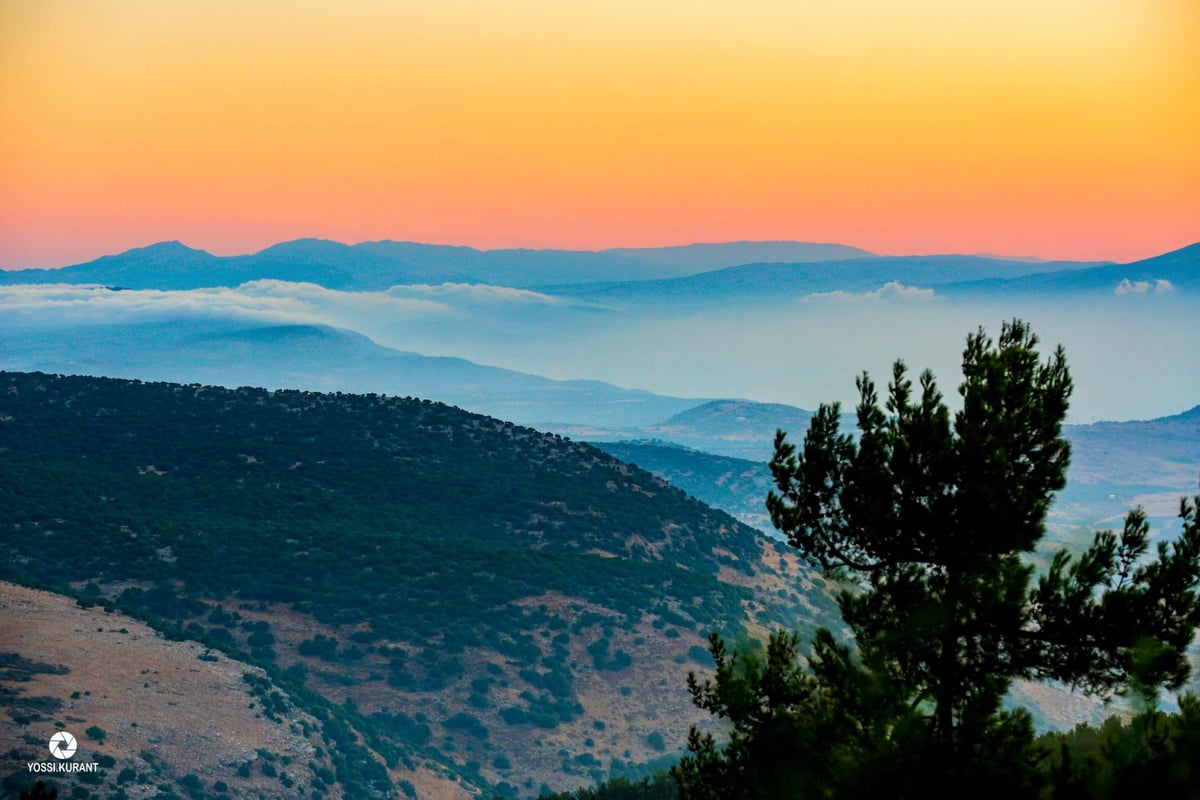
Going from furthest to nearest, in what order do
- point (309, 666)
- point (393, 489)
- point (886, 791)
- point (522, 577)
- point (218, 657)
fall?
point (393, 489) < point (522, 577) < point (309, 666) < point (218, 657) < point (886, 791)

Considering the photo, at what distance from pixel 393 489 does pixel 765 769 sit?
68.3 m

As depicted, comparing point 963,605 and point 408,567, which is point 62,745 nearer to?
point 963,605

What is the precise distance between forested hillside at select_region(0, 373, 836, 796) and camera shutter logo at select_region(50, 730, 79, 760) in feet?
13.3

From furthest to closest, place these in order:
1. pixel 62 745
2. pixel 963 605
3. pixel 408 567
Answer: pixel 408 567 < pixel 62 745 < pixel 963 605

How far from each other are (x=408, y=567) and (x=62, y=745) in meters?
30.4

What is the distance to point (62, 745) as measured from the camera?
3600 centimetres

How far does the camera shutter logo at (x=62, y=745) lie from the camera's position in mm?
35562

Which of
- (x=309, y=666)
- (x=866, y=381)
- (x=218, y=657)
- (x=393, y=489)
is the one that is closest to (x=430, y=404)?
(x=393, y=489)

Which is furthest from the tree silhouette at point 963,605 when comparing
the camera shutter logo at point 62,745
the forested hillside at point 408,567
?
the forested hillside at point 408,567

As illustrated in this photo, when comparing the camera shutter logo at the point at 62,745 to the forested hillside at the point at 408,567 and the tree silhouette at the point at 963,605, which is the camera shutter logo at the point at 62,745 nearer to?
the forested hillside at the point at 408,567

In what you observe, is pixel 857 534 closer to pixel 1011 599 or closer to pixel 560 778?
pixel 1011 599

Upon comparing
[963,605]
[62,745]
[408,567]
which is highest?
[963,605]

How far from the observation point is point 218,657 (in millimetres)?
50156

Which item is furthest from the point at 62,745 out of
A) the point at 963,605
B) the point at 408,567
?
the point at 408,567
